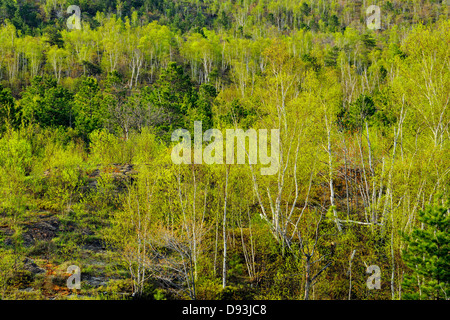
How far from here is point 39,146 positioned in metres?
24.5

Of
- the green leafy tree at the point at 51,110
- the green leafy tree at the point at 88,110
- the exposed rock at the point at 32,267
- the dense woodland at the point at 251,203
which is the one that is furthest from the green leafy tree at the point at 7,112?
the exposed rock at the point at 32,267

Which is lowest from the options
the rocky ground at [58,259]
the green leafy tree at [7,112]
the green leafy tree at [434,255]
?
the rocky ground at [58,259]

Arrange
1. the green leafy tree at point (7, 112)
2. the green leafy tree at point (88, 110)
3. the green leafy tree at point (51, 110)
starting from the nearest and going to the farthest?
the green leafy tree at point (7, 112), the green leafy tree at point (51, 110), the green leafy tree at point (88, 110)

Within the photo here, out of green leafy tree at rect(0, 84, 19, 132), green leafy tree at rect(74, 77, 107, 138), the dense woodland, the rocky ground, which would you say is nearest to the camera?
the rocky ground

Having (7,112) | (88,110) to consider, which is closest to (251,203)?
(7,112)

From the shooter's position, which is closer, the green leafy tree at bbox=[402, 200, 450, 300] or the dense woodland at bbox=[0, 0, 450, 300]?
the green leafy tree at bbox=[402, 200, 450, 300]

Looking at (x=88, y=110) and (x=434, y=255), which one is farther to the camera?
(x=88, y=110)

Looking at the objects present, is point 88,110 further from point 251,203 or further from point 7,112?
point 251,203

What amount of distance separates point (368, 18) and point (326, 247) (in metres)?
111

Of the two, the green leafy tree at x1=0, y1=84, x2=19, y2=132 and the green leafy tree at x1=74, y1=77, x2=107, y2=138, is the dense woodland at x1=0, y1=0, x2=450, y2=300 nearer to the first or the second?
the green leafy tree at x1=0, y1=84, x2=19, y2=132

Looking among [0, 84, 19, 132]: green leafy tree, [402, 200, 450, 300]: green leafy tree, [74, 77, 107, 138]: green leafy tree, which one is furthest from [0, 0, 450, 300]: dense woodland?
[74, 77, 107, 138]: green leafy tree

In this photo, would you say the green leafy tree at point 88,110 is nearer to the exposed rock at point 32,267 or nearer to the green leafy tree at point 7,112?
the green leafy tree at point 7,112

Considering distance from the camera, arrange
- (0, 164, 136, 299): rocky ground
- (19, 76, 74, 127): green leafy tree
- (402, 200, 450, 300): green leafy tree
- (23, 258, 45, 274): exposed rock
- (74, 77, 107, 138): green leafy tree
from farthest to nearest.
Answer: (74, 77, 107, 138): green leafy tree < (19, 76, 74, 127): green leafy tree < (23, 258, 45, 274): exposed rock < (0, 164, 136, 299): rocky ground < (402, 200, 450, 300): green leafy tree
